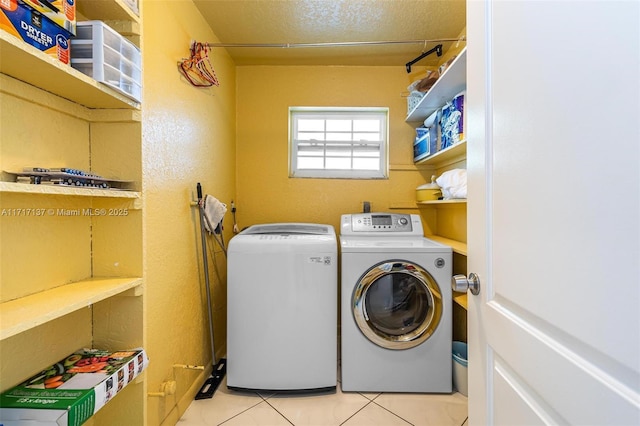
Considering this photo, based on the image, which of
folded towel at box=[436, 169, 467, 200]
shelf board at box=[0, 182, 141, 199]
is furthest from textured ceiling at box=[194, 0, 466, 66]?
shelf board at box=[0, 182, 141, 199]

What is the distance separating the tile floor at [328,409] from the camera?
4.85ft

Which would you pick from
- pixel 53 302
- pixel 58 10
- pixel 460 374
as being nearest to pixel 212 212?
pixel 53 302

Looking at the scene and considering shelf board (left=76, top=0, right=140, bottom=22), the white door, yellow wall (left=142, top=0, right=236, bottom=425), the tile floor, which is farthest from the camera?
the tile floor

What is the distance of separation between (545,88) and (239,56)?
2360mm

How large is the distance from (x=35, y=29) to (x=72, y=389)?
985mm

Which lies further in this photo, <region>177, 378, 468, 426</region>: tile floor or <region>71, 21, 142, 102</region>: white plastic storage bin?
<region>177, 378, 468, 426</region>: tile floor

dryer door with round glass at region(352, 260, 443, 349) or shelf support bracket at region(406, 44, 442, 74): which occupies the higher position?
shelf support bracket at region(406, 44, 442, 74)

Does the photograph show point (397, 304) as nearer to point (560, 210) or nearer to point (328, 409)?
point (328, 409)

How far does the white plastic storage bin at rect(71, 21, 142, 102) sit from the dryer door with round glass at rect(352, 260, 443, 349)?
1488 millimetres

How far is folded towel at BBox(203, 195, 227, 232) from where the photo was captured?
1703mm

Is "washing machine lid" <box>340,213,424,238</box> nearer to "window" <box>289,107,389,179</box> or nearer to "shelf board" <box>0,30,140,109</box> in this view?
"window" <box>289,107,389,179</box>

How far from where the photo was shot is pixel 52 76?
2.60 ft

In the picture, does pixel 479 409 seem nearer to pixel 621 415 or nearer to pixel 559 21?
pixel 621 415

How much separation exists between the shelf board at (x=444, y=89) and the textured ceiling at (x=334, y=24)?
48 cm
